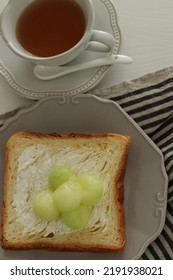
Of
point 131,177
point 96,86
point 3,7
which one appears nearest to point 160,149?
point 131,177

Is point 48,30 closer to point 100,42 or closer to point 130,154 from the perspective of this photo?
point 100,42

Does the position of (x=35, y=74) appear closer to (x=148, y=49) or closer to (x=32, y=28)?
(x=32, y=28)

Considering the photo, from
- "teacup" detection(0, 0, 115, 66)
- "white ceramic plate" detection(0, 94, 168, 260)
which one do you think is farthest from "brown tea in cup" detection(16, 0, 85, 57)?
"white ceramic plate" detection(0, 94, 168, 260)

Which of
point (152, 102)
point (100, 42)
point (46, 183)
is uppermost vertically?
point (100, 42)

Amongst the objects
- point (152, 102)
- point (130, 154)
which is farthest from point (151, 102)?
point (130, 154)

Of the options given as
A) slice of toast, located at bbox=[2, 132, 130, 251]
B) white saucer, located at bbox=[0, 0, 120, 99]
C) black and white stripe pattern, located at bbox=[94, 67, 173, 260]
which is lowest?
slice of toast, located at bbox=[2, 132, 130, 251]

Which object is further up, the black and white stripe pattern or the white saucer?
the white saucer

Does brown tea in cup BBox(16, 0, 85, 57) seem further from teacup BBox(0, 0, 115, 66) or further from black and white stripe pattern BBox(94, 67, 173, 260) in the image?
black and white stripe pattern BBox(94, 67, 173, 260)
